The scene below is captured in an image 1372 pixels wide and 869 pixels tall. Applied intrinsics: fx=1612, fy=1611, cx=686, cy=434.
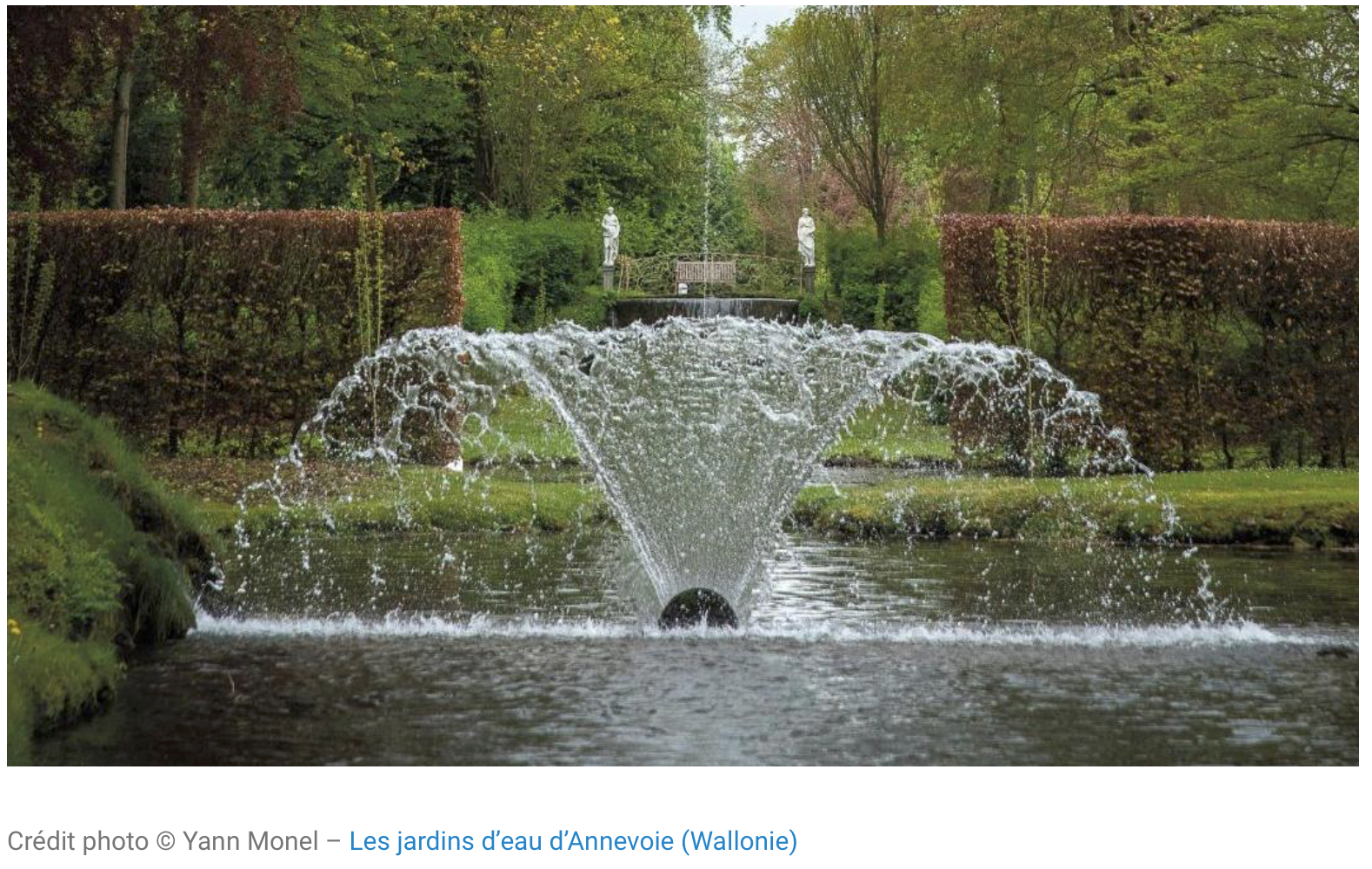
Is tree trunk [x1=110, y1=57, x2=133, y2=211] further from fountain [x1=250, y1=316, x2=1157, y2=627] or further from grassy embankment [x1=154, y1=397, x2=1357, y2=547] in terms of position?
fountain [x1=250, y1=316, x2=1157, y2=627]

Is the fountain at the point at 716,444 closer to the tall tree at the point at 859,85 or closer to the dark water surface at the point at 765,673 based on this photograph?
the dark water surface at the point at 765,673

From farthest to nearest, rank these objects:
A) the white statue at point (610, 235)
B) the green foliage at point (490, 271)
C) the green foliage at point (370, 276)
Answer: the white statue at point (610, 235) < the green foliage at point (490, 271) < the green foliage at point (370, 276)

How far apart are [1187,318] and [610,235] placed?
62.7 feet

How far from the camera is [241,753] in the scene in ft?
21.0

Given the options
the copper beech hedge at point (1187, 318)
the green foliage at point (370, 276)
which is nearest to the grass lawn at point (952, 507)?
the green foliage at point (370, 276)

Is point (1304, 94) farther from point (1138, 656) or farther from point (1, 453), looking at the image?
point (1, 453)

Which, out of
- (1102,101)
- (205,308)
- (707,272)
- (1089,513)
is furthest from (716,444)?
(707,272)

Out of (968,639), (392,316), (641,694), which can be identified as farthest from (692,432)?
(392,316)

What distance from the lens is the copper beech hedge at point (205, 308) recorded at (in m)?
17.9

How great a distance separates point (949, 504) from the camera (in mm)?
14680

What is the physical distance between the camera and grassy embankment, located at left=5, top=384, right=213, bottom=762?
693 centimetres

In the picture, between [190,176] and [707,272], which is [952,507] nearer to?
[190,176]

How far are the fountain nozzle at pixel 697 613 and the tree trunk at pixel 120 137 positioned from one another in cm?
1626
